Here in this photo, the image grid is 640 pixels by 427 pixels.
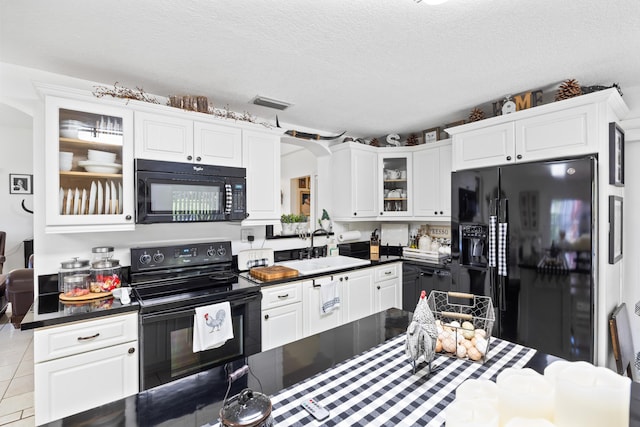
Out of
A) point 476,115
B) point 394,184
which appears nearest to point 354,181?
point 394,184

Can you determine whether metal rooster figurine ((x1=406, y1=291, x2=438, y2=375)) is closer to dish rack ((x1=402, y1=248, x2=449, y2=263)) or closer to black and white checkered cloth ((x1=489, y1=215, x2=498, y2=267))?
black and white checkered cloth ((x1=489, y1=215, x2=498, y2=267))

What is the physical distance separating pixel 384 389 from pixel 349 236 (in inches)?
112

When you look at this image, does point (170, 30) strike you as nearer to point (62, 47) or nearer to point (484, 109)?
point (62, 47)

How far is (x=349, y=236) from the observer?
382 centimetres

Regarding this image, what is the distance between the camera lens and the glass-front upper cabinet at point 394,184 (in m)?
3.79

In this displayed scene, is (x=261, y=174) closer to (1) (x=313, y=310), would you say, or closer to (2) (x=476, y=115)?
(1) (x=313, y=310)

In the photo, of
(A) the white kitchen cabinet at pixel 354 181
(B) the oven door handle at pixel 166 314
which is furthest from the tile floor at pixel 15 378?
(A) the white kitchen cabinet at pixel 354 181

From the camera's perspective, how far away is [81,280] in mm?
2012

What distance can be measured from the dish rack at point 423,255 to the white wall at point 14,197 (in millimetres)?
6093

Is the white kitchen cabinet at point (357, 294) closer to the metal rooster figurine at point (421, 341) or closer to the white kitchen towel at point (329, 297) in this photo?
the white kitchen towel at point (329, 297)

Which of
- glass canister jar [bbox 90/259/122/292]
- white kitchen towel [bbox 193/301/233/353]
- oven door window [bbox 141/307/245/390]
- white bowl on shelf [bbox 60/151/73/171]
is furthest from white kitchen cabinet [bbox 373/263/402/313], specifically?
white bowl on shelf [bbox 60/151/73/171]

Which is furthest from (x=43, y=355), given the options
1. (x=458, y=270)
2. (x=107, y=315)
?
(x=458, y=270)

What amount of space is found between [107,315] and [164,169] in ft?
3.49

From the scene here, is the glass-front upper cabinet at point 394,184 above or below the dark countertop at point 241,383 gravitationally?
above
